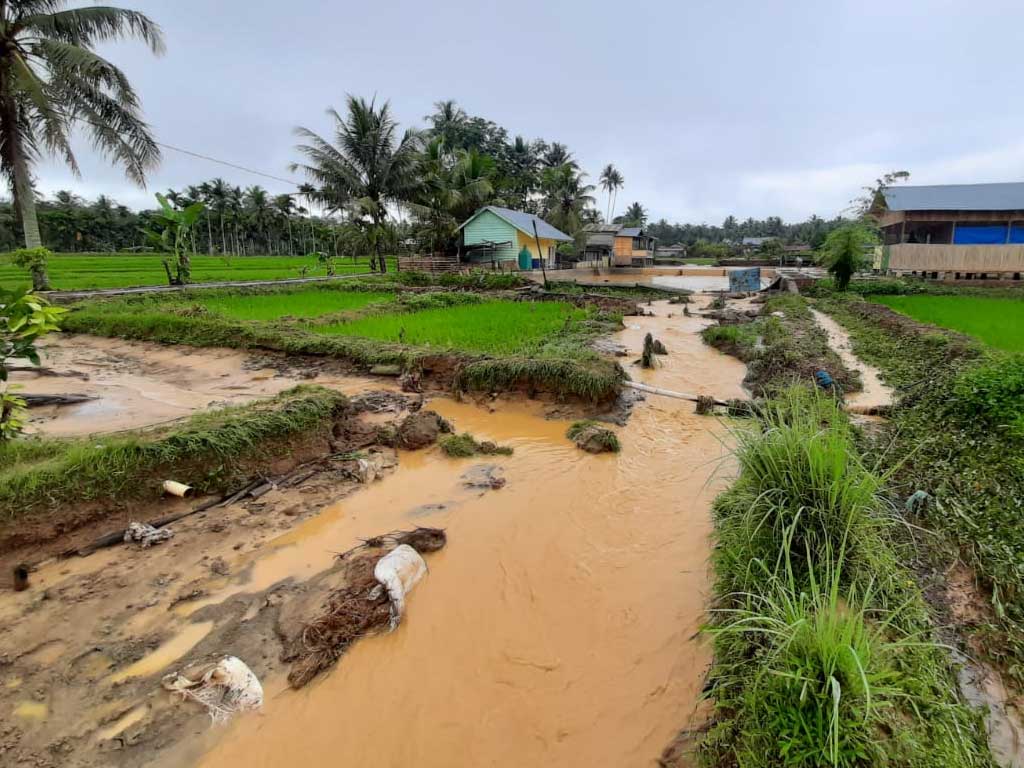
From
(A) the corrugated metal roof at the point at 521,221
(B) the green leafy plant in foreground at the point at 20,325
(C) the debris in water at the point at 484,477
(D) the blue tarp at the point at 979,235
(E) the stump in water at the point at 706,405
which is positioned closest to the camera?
(B) the green leafy plant in foreground at the point at 20,325

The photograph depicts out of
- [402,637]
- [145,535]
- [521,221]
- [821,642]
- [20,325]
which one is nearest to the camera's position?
[821,642]

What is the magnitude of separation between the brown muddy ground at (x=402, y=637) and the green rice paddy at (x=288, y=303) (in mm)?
9088

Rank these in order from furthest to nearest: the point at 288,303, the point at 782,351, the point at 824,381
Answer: the point at 288,303 → the point at 782,351 → the point at 824,381

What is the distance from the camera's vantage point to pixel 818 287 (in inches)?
856

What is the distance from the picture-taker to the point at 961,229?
21.2 m

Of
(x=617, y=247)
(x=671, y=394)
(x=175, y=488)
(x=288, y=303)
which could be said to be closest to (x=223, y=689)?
(x=175, y=488)

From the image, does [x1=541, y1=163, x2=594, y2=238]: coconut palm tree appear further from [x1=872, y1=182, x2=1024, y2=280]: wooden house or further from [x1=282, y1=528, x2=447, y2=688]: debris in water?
[x1=282, y1=528, x2=447, y2=688]: debris in water

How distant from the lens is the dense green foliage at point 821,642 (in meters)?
1.81

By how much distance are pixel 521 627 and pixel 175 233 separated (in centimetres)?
1926

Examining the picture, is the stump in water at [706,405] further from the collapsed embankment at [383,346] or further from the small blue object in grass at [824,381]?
the small blue object in grass at [824,381]

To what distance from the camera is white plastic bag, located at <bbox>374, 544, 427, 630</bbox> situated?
3.25 metres

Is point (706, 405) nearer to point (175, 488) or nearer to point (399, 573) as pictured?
point (399, 573)

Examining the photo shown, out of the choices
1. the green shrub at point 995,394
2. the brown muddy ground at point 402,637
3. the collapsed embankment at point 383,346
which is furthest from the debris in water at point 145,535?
the green shrub at point 995,394

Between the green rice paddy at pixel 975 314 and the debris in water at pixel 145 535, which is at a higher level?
the green rice paddy at pixel 975 314
